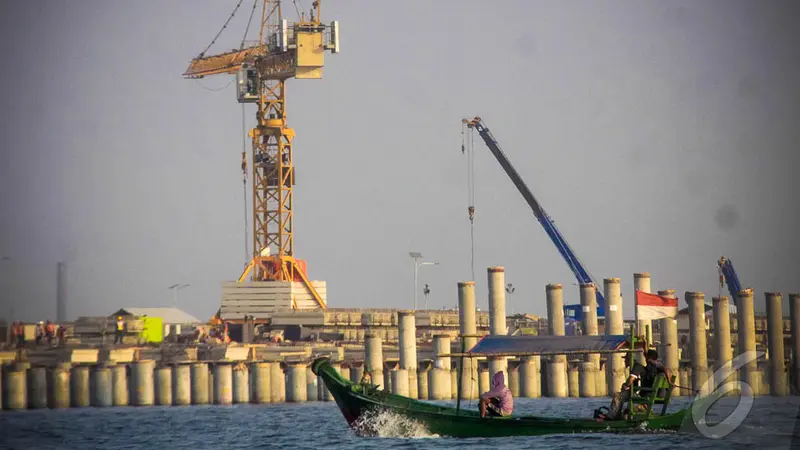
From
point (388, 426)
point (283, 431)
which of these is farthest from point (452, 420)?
point (283, 431)

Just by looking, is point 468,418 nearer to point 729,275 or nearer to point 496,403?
point 496,403

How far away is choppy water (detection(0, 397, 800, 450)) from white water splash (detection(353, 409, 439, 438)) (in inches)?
1.6

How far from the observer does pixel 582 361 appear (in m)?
92.8

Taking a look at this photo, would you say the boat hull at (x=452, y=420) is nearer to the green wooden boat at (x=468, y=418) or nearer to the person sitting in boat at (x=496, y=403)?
the green wooden boat at (x=468, y=418)

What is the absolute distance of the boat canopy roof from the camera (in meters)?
64.7

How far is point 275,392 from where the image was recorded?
90062 mm

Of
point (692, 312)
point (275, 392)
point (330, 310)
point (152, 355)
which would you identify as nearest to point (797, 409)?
point (692, 312)

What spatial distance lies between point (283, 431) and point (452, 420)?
10.2 m

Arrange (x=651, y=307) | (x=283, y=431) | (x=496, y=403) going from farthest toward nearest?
(x=651, y=307), (x=283, y=431), (x=496, y=403)

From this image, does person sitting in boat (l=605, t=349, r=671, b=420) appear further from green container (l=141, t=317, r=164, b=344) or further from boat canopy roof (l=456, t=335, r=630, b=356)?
green container (l=141, t=317, r=164, b=344)

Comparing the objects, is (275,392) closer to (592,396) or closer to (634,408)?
(592,396)

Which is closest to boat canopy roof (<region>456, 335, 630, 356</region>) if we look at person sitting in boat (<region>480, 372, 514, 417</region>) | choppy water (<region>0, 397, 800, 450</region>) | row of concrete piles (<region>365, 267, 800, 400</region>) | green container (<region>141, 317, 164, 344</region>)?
person sitting in boat (<region>480, 372, 514, 417</region>)

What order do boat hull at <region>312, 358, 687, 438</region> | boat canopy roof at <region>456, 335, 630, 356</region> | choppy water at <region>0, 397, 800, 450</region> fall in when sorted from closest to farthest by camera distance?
1. boat hull at <region>312, 358, 687, 438</region>
2. choppy water at <region>0, 397, 800, 450</region>
3. boat canopy roof at <region>456, 335, 630, 356</region>

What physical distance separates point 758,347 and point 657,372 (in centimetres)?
4771
